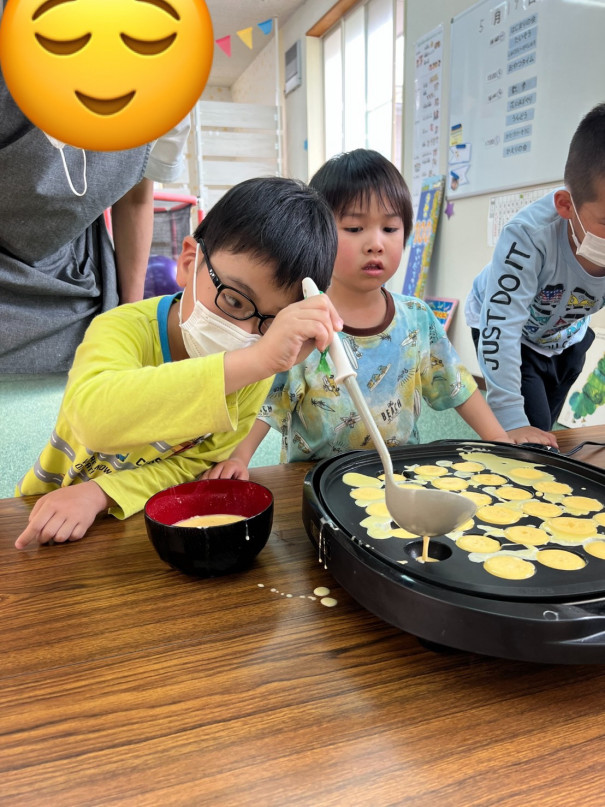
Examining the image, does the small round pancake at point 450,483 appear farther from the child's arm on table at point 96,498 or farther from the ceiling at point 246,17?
the ceiling at point 246,17

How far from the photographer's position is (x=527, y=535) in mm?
598

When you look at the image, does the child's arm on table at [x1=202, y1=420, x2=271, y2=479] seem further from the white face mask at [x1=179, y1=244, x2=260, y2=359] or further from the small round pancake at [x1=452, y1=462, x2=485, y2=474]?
the small round pancake at [x1=452, y1=462, x2=485, y2=474]

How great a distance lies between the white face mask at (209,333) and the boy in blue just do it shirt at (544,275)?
61 cm

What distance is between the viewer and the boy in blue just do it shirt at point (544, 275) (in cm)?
129

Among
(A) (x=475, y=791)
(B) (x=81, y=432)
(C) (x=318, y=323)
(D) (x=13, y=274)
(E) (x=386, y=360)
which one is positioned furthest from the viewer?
(E) (x=386, y=360)

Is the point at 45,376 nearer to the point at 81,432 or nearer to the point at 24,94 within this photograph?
the point at 81,432

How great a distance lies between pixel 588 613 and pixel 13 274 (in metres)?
1.08

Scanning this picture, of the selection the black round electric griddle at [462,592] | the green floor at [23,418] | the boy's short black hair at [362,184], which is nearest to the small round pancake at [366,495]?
the black round electric griddle at [462,592]

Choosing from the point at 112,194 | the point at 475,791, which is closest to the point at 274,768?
the point at 475,791

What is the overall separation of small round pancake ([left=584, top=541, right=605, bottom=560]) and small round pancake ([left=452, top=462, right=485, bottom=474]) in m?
0.22

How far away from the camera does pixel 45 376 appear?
1.29m

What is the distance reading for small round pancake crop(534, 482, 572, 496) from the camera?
2.33ft

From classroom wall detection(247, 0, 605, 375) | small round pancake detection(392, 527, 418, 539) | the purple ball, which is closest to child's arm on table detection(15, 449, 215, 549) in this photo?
small round pancake detection(392, 527, 418, 539)

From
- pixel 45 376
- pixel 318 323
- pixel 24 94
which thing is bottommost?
pixel 45 376
